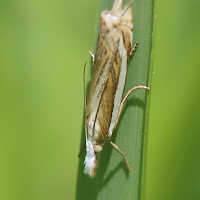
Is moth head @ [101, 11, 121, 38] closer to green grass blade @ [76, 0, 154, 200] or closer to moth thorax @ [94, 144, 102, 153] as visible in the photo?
green grass blade @ [76, 0, 154, 200]

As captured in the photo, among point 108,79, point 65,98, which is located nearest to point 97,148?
point 108,79

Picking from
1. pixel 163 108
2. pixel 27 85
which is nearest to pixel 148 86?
pixel 163 108

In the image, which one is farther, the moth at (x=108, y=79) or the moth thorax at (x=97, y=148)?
the moth thorax at (x=97, y=148)

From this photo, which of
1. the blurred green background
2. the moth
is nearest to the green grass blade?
the moth

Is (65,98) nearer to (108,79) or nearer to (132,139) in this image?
(108,79)

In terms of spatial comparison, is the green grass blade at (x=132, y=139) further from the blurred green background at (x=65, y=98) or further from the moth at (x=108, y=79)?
the blurred green background at (x=65, y=98)

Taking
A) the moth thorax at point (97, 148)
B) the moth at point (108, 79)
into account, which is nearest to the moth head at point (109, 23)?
the moth at point (108, 79)
